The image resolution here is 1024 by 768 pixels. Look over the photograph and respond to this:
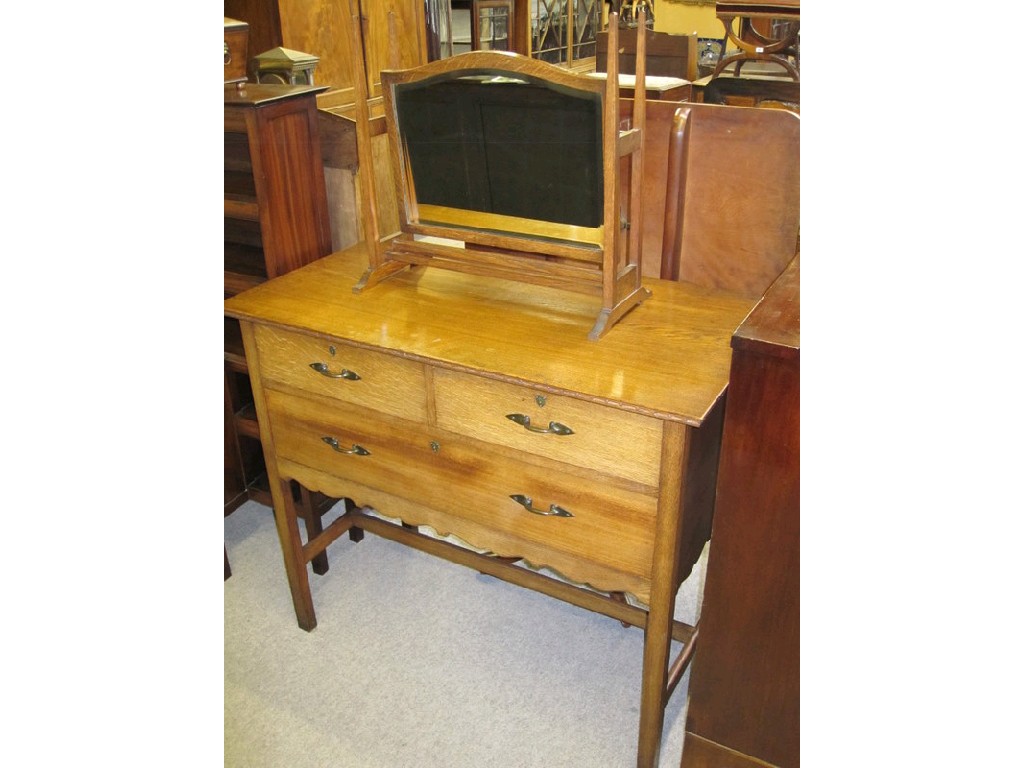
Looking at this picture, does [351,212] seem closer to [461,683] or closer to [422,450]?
[422,450]

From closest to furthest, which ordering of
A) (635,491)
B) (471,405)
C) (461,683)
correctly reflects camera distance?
(635,491), (471,405), (461,683)

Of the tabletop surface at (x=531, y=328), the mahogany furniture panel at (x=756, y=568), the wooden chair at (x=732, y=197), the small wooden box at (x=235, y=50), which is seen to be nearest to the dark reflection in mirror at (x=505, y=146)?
the tabletop surface at (x=531, y=328)

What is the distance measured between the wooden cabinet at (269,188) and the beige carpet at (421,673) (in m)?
0.30

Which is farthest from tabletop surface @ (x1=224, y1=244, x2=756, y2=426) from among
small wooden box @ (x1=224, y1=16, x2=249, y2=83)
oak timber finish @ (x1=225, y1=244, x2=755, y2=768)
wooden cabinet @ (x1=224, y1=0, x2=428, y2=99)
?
wooden cabinet @ (x1=224, y1=0, x2=428, y2=99)

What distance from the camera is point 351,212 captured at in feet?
7.08

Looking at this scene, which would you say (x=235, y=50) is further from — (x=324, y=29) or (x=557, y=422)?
(x=324, y=29)

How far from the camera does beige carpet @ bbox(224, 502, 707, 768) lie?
5.63ft

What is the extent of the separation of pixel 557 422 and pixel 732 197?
600 mm

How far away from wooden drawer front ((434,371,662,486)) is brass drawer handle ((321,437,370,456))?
0.75ft

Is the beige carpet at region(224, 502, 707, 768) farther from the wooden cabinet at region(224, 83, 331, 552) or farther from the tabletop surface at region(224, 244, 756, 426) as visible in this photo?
the tabletop surface at region(224, 244, 756, 426)

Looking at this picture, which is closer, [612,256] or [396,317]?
[612,256]

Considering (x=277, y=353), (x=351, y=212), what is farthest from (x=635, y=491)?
(x=351, y=212)

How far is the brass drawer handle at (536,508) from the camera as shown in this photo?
1.43 metres

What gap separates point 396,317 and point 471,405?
243 mm
